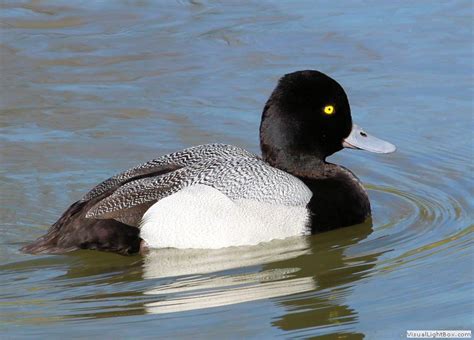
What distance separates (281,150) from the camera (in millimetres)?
9375

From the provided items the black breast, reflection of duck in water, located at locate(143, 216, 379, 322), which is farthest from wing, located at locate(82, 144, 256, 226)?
the black breast

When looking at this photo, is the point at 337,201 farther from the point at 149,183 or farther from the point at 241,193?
the point at 149,183

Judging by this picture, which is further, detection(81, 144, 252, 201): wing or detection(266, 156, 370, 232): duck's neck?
→ detection(266, 156, 370, 232): duck's neck

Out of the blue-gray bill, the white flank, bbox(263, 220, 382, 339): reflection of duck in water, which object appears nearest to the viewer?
bbox(263, 220, 382, 339): reflection of duck in water

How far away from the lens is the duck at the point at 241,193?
28.5 feet

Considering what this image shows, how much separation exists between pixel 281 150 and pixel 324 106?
1.57 ft

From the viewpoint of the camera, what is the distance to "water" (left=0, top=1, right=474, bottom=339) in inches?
301

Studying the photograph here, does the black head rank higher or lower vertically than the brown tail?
higher

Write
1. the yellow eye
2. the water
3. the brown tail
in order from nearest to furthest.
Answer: the water
the brown tail
the yellow eye

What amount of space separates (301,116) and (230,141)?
165cm

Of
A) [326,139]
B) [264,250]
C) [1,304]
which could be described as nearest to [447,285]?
[264,250]

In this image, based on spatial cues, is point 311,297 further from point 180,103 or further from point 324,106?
point 180,103

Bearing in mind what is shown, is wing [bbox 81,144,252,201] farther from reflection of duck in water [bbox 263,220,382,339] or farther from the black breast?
reflection of duck in water [bbox 263,220,382,339]

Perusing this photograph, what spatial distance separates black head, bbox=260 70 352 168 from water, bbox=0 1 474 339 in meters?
0.73
